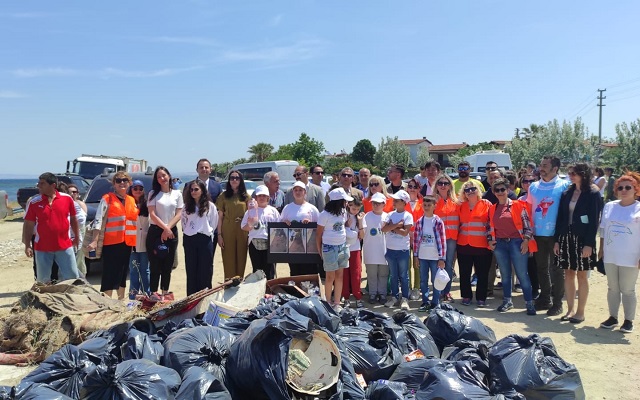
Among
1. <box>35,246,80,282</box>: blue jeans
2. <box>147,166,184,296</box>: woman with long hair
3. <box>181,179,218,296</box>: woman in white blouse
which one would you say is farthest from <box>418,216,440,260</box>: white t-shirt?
<box>35,246,80,282</box>: blue jeans

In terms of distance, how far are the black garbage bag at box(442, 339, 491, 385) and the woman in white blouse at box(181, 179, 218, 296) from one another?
3.30 meters

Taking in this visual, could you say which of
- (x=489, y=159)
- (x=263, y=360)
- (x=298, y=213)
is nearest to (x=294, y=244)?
(x=298, y=213)

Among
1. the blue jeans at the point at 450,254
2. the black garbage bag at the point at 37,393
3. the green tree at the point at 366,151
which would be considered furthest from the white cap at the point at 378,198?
the green tree at the point at 366,151

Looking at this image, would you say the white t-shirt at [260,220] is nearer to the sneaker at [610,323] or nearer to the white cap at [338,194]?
the white cap at [338,194]

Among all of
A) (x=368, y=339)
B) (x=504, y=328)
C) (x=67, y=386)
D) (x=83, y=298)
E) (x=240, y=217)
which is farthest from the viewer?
(x=240, y=217)

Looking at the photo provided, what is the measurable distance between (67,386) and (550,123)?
40.9m

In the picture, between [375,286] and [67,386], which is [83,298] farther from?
[375,286]

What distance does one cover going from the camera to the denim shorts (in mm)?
5668

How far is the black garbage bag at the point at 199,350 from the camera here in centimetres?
305

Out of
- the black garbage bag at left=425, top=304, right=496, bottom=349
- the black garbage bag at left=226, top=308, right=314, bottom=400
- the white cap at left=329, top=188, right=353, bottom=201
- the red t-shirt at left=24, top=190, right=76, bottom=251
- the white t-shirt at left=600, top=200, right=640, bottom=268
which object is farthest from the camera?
the red t-shirt at left=24, top=190, right=76, bottom=251

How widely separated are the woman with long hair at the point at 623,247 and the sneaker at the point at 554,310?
1.79 ft

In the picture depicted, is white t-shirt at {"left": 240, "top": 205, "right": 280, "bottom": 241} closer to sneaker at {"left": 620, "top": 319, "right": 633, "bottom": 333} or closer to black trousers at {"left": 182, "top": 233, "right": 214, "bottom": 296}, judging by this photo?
black trousers at {"left": 182, "top": 233, "right": 214, "bottom": 296}

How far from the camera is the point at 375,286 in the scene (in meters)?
6.41

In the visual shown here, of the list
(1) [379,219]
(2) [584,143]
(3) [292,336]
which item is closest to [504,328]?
(1) [379,219]
